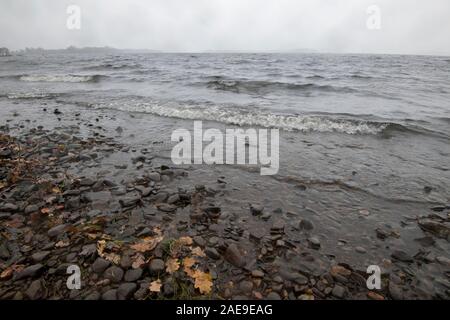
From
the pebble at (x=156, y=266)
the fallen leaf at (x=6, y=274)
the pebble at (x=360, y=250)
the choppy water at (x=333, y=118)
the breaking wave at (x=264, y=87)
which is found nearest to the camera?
the fallen leaf at (x=6, y=274)

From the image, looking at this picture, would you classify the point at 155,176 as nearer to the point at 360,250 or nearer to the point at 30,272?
the point at 30,272

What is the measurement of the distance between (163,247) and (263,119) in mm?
9633

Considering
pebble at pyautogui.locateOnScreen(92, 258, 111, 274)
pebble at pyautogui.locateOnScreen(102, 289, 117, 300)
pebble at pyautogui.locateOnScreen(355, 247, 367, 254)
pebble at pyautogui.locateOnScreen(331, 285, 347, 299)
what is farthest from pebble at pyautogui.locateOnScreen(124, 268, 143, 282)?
pebble at pyautogui.locateOnScreen(355, 247, 367, 254)

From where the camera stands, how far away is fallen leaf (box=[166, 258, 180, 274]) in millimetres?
4023

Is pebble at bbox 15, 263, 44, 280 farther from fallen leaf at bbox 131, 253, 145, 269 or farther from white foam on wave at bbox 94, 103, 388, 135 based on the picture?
white foam on wave at bbox 94, 103, 388, 135

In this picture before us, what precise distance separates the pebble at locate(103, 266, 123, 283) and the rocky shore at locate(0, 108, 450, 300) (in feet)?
0.05

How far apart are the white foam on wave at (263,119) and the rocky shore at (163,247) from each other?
247 inches

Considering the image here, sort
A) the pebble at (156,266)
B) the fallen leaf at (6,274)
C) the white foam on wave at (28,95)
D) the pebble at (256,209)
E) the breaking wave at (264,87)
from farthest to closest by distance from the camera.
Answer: the breaking wave at (264,87) < the white foam on wave at (28,95) < the pebble at (256,209) < the pebble at (156,266) < the fallen leaf at (6,274)

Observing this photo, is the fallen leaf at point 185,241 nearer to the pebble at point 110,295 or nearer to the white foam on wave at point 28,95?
the pebble at point 110,295

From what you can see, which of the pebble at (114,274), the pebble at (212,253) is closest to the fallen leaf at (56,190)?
the pebble at (114,274)

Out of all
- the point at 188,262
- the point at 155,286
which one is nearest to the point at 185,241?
the point at 188,262

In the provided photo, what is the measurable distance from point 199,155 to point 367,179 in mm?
4814

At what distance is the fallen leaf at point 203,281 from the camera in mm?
3744
